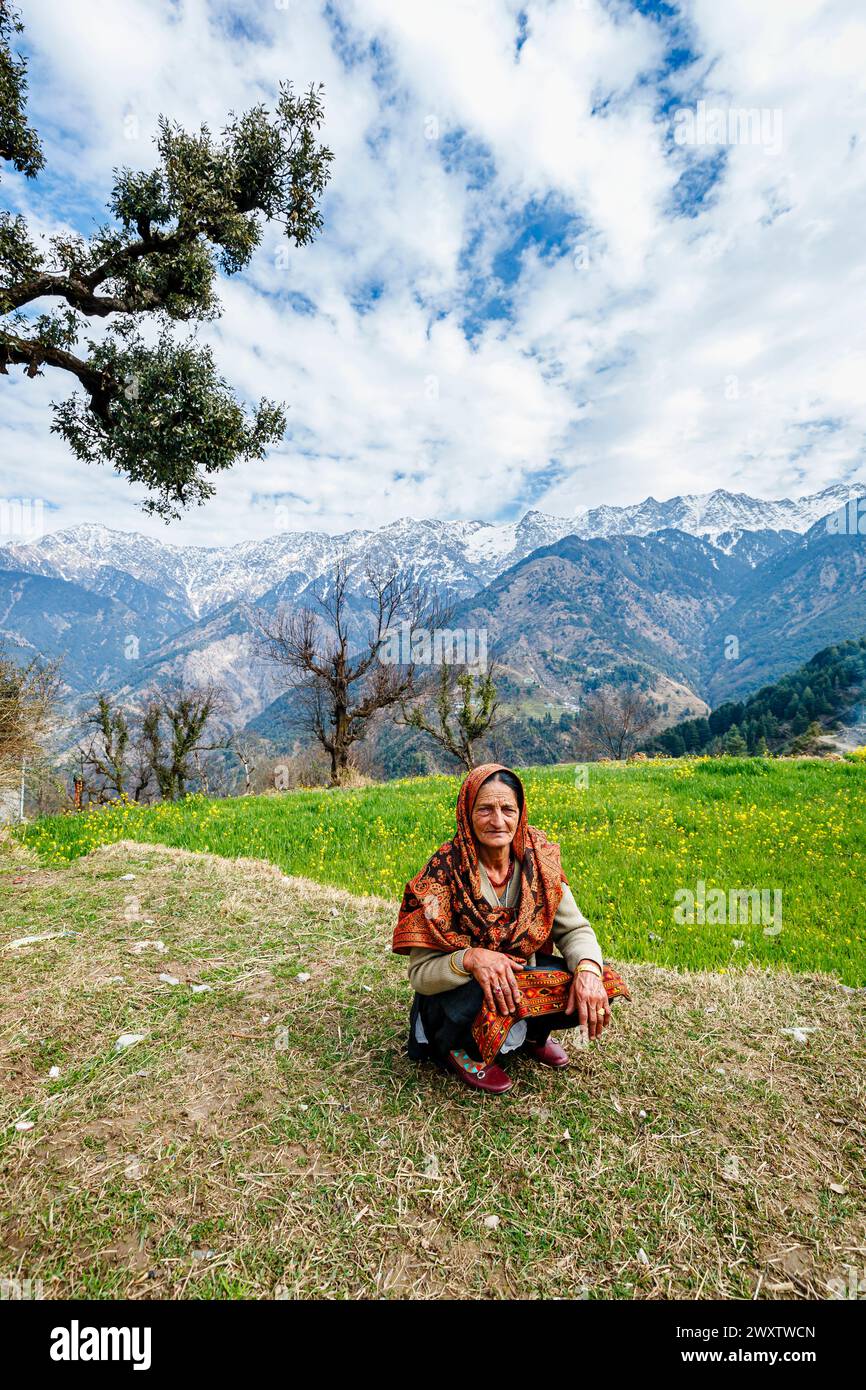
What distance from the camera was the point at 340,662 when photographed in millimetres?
29328

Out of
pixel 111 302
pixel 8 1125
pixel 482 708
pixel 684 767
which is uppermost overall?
pixel 111 302

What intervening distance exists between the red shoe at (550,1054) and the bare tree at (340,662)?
924 inches

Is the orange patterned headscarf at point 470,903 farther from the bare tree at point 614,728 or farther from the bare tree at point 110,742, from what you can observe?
the bare tree at point 614,728

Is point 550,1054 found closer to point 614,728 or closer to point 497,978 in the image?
point 497,978

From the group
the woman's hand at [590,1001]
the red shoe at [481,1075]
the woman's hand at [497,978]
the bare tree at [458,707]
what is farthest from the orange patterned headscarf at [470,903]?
the bare tree at [458,707]

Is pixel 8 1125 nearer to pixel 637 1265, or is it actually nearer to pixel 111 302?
pixel 637 1265

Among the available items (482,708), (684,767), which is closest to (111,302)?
(684,767)

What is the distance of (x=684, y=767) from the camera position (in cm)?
1698

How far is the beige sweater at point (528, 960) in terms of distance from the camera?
11.6 feet

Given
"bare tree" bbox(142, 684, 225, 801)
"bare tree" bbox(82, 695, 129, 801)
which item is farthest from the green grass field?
"bare tree" bbox(82, 695, 129, 801)

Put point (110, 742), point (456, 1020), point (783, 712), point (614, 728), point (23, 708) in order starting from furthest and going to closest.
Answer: point (783, 712)
point (614, 728)
point (110, 742)
point (23, 708)
point (456, 1020)

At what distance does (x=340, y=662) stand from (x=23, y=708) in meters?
18.9

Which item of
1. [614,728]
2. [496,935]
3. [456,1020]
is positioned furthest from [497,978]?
[614,728]
